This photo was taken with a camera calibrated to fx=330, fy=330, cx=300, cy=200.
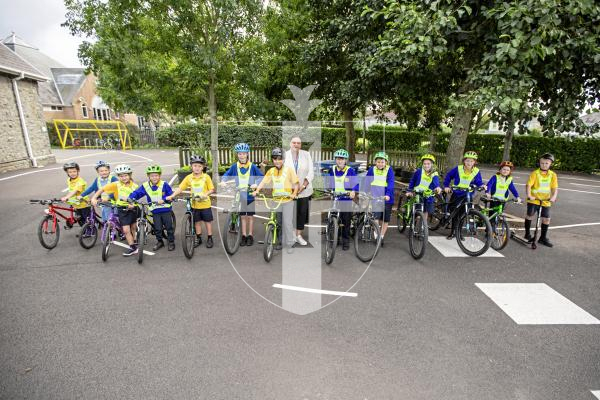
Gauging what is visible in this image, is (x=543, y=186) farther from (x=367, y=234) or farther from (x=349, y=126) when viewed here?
(x=349, y=126)

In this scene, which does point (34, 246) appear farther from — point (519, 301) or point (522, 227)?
point (522, 227)

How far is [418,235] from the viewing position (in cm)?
664

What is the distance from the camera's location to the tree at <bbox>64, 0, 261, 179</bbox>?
29.9 ft

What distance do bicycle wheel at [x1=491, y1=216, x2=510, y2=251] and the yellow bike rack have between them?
90.3ft

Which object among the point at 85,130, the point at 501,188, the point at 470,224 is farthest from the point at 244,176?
the point at 85,130

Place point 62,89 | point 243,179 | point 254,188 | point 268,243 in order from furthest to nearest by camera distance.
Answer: point 62,89 < point 243,179 < point 254,188 < point 268,243

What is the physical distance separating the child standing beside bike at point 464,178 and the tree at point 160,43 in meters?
6.85

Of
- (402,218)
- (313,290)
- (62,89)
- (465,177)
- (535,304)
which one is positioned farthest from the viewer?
(62,89)

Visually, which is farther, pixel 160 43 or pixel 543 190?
pixel 160 43

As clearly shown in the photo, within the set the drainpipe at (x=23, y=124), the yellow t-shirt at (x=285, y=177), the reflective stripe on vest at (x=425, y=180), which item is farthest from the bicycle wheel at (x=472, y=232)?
the drainpipe at (x=23, y=124)

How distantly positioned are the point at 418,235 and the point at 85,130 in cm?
3056

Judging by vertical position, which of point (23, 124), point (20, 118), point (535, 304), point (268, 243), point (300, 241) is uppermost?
point (20, 118)

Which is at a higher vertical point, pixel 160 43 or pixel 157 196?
pixel 160 43

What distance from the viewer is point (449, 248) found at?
710cm
